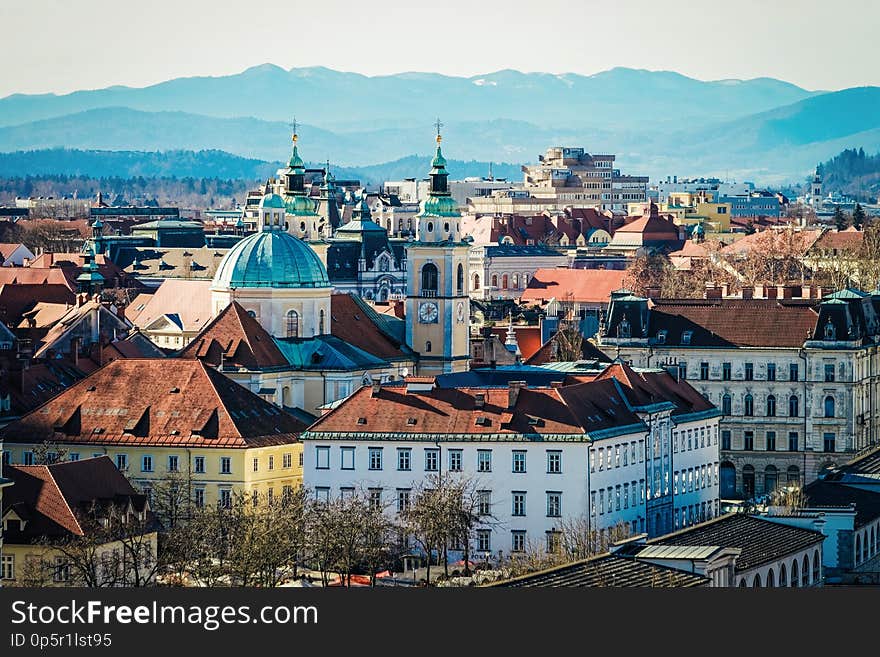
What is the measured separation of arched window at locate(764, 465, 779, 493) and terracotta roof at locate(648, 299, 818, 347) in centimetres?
536

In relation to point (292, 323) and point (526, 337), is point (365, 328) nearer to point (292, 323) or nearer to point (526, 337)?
point (292, 323)

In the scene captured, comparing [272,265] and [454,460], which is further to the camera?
[272,265]

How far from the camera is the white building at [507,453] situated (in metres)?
92.7

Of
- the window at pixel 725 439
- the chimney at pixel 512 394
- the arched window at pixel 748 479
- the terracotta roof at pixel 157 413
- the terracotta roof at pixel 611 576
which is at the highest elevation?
the chimney at pixel 512 394

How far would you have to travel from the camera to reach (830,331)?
410 feet

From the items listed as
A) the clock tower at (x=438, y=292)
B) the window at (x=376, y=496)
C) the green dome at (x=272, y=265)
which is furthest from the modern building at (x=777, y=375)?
the window at (x=376, y=496)

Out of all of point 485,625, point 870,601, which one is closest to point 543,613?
point 485,625

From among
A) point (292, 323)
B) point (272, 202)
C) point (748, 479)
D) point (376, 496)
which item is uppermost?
point (272, 202)

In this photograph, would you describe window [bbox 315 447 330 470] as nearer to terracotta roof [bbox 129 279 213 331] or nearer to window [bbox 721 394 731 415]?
window [bbox 721 394 731 415]

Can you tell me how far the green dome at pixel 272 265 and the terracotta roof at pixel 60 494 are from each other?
34540mm

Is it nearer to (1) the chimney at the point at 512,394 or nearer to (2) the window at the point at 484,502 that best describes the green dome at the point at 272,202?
(1) the chimney at the point at 512,394

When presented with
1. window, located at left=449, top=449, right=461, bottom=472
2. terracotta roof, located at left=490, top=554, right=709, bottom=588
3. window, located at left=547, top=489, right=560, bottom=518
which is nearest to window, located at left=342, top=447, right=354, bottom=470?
window, located at left=449, top=449, right=461, bottom=472

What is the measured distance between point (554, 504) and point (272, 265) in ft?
103

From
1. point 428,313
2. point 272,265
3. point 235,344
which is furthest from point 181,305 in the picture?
point 235,344
